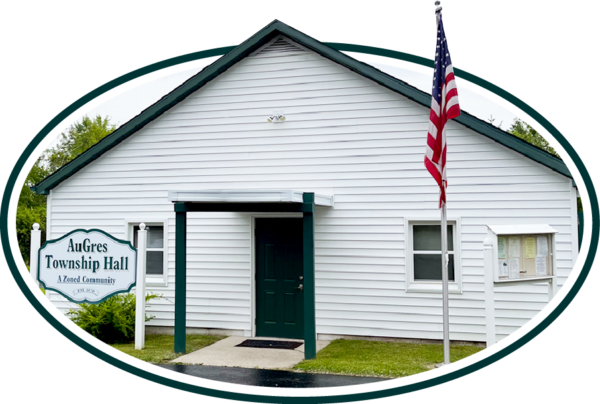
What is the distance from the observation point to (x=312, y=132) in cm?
1066

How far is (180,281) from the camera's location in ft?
31.1

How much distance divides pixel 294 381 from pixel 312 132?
4.68 m

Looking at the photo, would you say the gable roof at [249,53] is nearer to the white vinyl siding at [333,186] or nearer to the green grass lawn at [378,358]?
the white vinyl siding at [333,186]

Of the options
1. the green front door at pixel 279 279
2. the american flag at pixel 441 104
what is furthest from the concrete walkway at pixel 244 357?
the american flag at pixel 441 104

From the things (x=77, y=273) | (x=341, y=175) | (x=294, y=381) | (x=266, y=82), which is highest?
(x=266, y=82)

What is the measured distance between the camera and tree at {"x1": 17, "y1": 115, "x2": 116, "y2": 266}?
58.3ft

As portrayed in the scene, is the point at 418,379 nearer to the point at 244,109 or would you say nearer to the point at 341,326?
the point at 341,326

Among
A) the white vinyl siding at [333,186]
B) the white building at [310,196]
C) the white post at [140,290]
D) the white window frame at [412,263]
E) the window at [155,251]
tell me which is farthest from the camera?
the window at [155,251]

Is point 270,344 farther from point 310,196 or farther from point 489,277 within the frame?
point 489,277

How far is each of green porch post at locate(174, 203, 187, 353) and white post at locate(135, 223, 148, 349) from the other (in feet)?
1.72

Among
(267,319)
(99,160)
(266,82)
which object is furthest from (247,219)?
(99,160)

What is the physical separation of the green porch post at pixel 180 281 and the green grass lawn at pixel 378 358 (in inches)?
82.0

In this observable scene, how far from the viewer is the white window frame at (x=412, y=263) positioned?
32.3ft

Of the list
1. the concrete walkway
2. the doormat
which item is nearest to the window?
the concrete walkway
